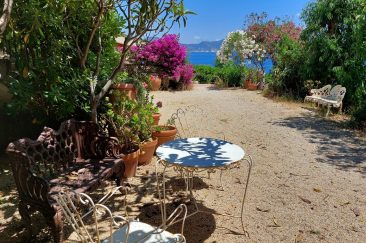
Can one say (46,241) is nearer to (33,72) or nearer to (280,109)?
(33,72)

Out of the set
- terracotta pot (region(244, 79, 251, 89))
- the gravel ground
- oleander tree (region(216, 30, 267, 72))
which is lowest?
the gravel ground

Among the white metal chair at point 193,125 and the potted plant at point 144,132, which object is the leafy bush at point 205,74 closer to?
the white metal chair at point 193,125

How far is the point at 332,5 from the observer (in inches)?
402

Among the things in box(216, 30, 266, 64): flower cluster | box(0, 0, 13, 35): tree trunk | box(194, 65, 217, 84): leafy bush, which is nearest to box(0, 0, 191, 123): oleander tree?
box(0, 0, 13, 35): tree trunk

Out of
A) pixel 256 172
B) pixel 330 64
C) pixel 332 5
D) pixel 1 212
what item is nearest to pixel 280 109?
pixel 330 64

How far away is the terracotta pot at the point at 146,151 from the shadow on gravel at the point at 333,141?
2.90 metres

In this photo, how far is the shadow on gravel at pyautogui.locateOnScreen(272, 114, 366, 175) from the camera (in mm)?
5402

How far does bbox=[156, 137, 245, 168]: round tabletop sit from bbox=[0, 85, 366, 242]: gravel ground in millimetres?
764

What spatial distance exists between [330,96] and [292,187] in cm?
610

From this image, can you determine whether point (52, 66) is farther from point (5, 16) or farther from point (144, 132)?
point (5, 16)

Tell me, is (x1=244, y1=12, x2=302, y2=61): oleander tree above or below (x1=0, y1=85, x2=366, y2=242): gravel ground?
above

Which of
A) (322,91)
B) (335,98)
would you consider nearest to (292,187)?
(335,98)

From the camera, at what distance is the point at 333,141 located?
6594 mm

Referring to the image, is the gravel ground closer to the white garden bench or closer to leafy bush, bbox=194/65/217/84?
the white garden bench
